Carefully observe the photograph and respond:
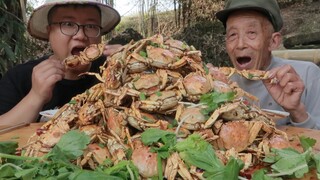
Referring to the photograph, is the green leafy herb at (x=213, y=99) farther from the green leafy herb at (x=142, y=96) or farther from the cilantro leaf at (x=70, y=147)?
the cilantro leaf at (x=70, y=147)

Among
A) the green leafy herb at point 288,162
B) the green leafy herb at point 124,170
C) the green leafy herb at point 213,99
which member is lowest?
the green leafy herb at point 288,162

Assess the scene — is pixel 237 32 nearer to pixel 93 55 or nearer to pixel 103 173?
pixel 93 55

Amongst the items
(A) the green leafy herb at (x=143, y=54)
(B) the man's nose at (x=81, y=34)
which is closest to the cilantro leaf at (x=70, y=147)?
(A) the green leafy herb at (x=143, y=54)

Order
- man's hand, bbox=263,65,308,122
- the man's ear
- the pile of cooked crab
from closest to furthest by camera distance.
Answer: the pile of cooked crab → man's hand, bbox=263,65,308,122 → the man's ear

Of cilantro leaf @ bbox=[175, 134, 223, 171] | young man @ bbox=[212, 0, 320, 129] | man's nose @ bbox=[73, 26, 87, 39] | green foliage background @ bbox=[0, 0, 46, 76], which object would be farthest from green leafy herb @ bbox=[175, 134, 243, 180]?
green foliage background @ bbox=[0, 0, 46, 76]

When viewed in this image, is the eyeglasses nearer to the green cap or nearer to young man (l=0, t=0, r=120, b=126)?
young man (l=0, t=0, r=120, b=126)

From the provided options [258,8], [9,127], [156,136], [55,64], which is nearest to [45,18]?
[55,64]
